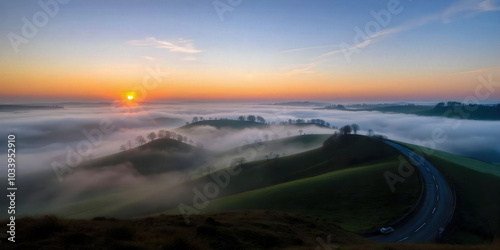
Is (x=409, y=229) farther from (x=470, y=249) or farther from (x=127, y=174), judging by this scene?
(x=127, y=174)

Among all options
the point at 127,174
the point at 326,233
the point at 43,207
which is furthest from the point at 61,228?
the point at 127,174

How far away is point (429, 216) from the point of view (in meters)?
43.0

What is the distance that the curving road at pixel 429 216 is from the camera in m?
35.7

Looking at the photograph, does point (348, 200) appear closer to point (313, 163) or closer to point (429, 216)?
point (429, 216)

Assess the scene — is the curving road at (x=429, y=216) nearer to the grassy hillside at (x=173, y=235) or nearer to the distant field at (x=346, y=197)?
the distant field at (x=346, y=197)

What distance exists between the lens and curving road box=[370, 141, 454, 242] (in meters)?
35.7

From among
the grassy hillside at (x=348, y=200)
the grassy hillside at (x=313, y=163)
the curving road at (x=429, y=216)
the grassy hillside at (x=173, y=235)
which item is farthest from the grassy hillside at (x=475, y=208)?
the grassy hillside at (x=313, y=163)

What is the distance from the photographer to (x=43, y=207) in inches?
5079

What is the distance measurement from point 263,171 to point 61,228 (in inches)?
4144

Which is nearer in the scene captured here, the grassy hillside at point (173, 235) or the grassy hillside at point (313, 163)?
the grassy hillside at point (173, 235)

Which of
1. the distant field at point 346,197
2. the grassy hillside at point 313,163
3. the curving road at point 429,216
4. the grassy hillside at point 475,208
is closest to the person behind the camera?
the curving road at point 429,216

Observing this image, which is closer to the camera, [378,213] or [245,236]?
[245,236]

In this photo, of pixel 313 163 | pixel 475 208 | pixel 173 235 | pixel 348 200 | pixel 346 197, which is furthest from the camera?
pixel 313 163

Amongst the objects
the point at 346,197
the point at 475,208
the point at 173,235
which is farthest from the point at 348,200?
the point at 173,235
